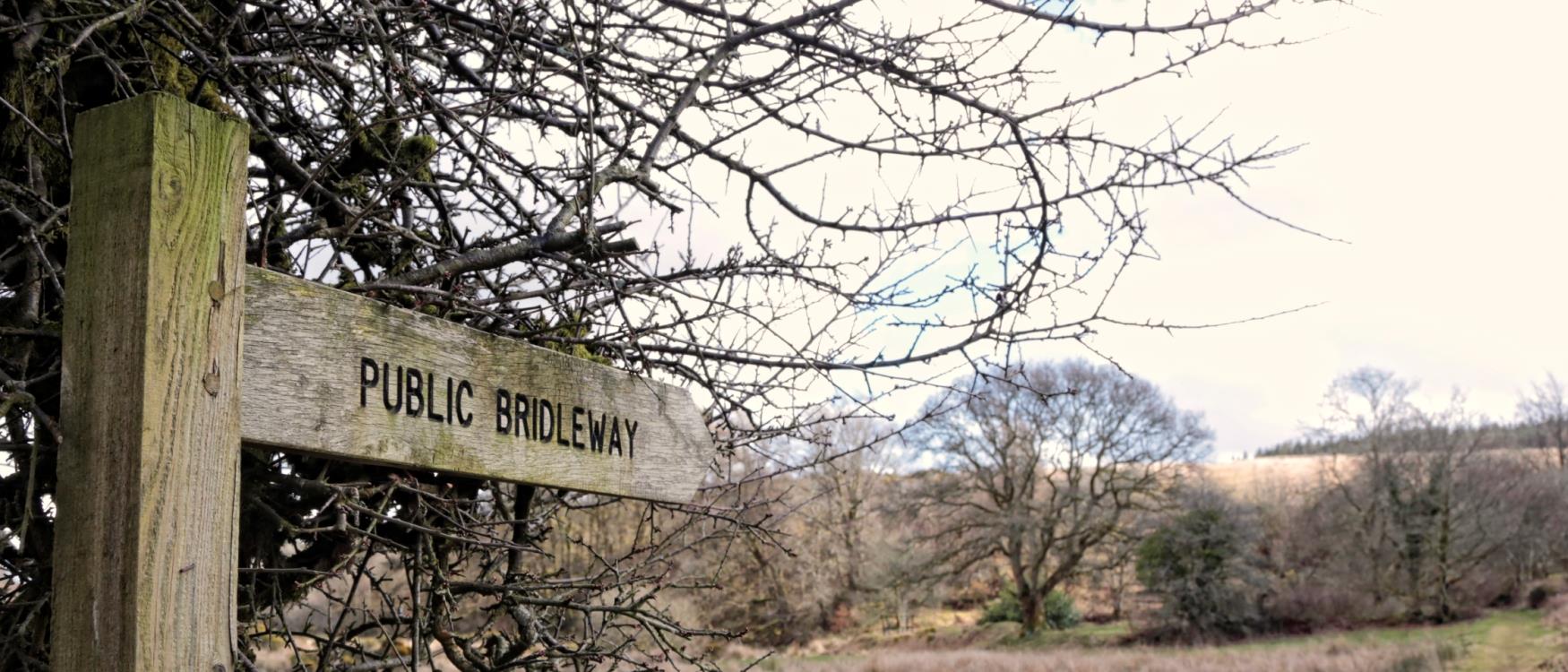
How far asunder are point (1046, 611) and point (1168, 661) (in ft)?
32.7

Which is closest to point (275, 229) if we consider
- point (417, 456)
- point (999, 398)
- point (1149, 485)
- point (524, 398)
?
point (524, 398)

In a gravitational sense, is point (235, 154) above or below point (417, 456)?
above

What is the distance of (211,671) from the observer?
1272mm

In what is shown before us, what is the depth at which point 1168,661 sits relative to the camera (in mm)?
20828

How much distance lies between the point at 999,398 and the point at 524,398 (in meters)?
28.1

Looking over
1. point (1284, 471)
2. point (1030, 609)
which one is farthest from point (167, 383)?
point (1284, 471)

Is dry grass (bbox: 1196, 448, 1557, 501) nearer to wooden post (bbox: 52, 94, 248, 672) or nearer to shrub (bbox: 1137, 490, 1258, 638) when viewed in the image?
shrub (bbox: 1137, 490, 1258, 638)

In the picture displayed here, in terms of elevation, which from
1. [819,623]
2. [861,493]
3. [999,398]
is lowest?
[819,623]

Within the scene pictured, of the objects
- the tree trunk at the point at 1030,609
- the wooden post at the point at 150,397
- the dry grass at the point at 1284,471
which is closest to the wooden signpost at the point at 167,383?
the wooden post at the point at 150,397

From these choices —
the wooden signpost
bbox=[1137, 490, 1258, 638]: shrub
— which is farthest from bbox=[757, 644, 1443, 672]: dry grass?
the wooden signpost

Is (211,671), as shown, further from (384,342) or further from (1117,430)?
(1117,430)

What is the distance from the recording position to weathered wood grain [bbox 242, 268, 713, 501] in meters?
1.47

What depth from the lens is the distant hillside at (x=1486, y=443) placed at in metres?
33.8

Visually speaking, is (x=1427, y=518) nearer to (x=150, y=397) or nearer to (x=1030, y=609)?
(x=1030, y=609)
